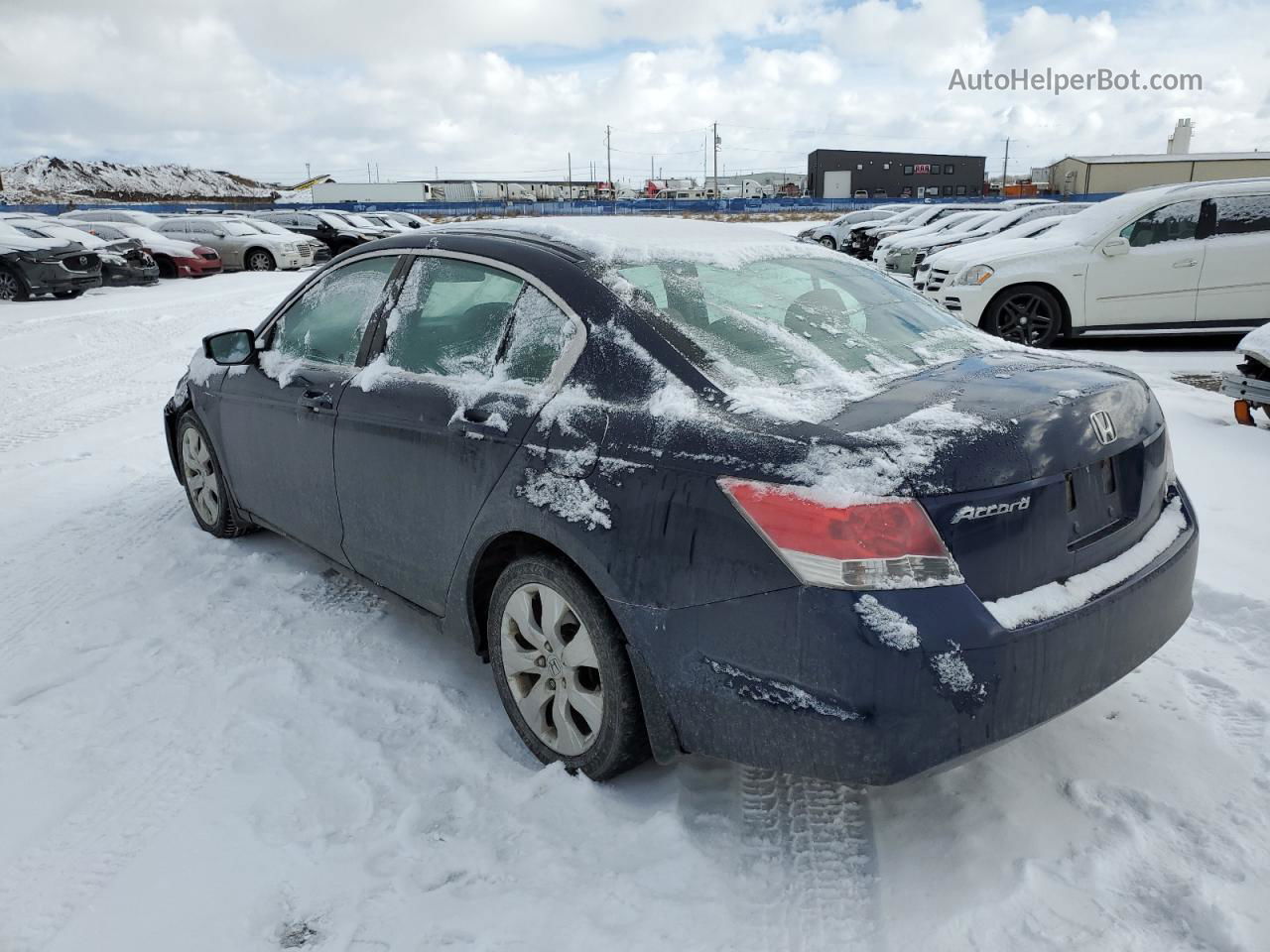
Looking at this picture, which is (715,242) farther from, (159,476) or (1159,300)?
(1159,300)

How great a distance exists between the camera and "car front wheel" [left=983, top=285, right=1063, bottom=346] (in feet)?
30.6

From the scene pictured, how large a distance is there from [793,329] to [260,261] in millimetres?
21415

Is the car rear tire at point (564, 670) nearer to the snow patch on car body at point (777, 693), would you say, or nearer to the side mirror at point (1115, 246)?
the snow patch on car body at point (777, 693)

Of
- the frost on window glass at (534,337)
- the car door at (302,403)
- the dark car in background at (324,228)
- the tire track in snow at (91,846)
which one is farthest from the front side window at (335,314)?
the dark car in background at (324,228)

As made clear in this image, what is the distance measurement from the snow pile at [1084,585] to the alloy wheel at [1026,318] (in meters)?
7.34

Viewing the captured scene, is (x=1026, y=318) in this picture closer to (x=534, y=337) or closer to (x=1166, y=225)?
(x=1166, y=225)

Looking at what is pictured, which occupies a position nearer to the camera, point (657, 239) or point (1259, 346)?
point (657, 239)

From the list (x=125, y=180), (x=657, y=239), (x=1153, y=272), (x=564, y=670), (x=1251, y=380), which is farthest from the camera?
(x=125, y=180)

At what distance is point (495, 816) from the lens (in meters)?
2.51

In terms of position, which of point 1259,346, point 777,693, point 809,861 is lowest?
point 809,861

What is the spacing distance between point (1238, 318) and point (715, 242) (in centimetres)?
840


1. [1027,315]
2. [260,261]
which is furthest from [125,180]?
[1027,315]

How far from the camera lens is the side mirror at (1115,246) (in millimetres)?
9133

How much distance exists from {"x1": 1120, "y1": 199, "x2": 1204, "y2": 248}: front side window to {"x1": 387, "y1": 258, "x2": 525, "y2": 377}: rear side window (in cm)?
846
